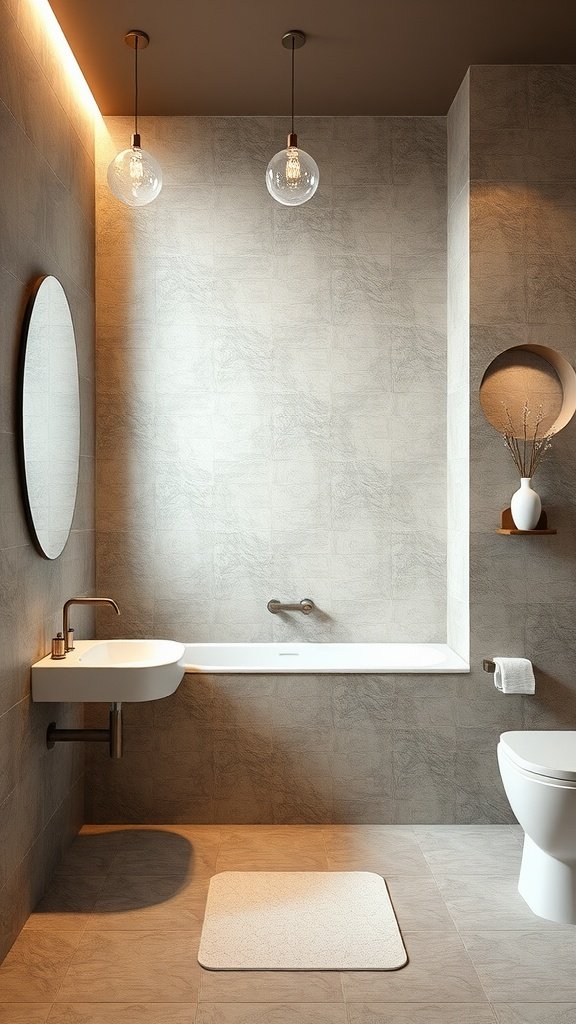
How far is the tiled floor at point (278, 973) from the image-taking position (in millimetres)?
2150

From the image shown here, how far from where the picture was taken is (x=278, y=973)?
2322 millimetres

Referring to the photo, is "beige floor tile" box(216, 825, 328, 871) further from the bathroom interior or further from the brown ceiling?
the brown ceiling

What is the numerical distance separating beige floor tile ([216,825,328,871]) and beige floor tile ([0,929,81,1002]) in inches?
25.7

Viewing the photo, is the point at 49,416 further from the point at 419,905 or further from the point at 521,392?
the point at 419,905

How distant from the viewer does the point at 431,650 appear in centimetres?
371

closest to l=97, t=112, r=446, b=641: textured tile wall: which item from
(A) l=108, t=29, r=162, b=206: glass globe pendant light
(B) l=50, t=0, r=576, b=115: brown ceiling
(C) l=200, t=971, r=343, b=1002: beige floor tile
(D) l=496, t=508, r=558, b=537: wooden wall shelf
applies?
(B) l=50, t=0, r=576, b=115: brown ceiling

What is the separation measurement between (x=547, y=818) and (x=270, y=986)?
93 cm

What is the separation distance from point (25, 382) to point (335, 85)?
74.0 inches

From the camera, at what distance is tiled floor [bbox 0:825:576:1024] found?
7.06ft

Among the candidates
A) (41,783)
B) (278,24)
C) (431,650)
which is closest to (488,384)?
(431,650)

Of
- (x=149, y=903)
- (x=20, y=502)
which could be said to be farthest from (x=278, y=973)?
(x=20, y=502)

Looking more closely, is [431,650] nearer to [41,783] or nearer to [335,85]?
[41,783]

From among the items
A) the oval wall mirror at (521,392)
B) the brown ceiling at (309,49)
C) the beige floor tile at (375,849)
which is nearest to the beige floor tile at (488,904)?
the beige floor tile at (375,849)

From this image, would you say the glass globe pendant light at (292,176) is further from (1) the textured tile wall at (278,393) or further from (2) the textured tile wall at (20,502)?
(1) the textured tile wall at (278,393)
